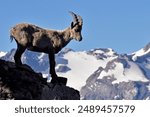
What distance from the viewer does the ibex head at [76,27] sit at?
78.9 feet

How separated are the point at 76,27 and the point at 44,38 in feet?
5.54

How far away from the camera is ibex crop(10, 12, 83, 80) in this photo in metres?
22.3

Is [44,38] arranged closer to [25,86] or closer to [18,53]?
[18,53]

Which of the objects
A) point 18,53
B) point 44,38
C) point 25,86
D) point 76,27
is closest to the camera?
point 25,86

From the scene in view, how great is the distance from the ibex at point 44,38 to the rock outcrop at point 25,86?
0.77 metres

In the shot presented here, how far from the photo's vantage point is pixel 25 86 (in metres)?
20.6

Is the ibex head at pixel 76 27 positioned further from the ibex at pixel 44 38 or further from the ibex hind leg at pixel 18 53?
the ibex hind leg at pixel 18 53

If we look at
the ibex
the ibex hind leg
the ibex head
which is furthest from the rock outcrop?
the ibex head

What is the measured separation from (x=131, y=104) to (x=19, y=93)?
7804 millimetres

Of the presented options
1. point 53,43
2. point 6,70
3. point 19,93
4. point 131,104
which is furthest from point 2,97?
point 131,104

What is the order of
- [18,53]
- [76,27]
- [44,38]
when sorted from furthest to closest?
[76,27], [44,38], [18,53]

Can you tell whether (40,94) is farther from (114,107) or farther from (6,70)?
(114,107)

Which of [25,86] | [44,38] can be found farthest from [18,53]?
[25,86]

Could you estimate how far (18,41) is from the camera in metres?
22.5
